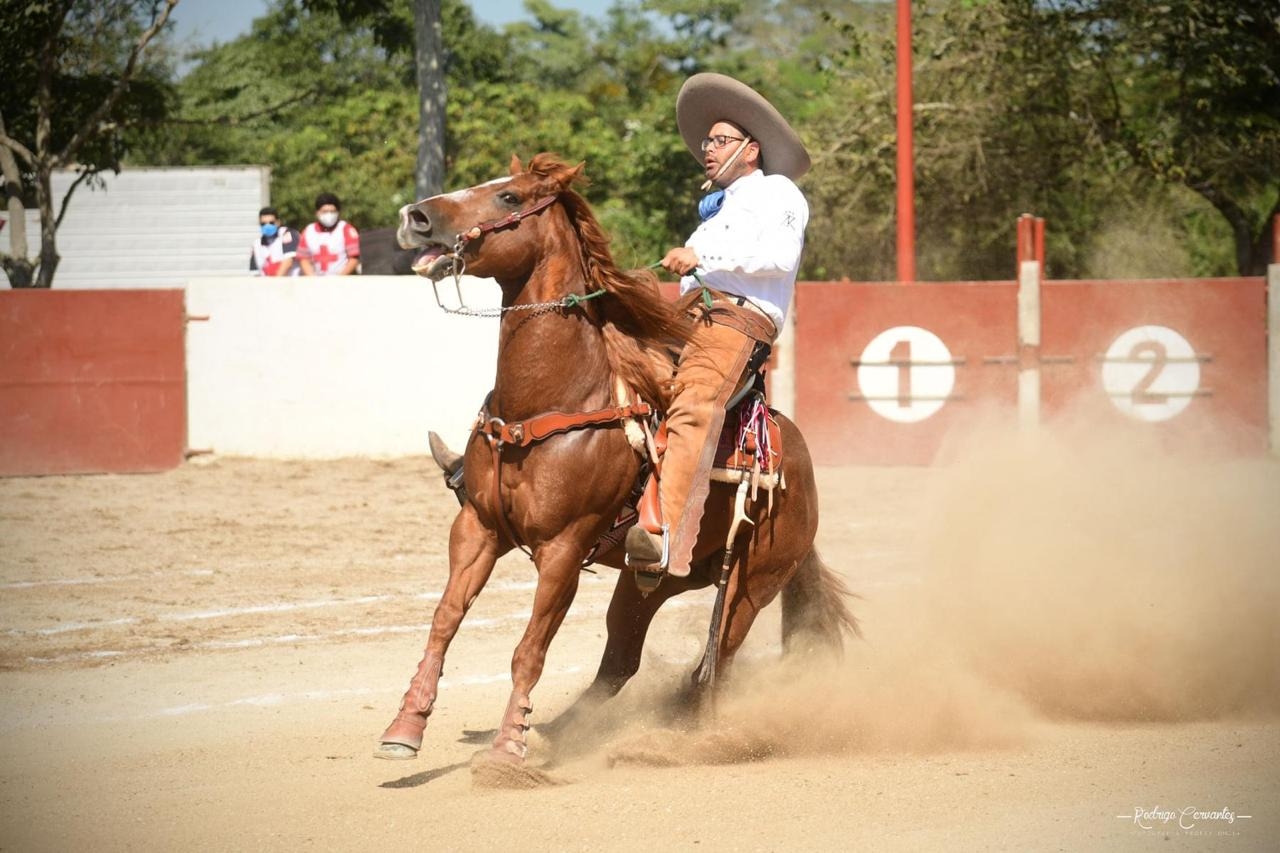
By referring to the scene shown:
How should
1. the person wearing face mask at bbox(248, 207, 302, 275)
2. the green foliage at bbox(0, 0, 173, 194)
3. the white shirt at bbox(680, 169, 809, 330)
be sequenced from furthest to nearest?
1. the green foliage at bbox(0, 0, 173, 194)
2. the person wearing face mask at bbox(248, 207, 302, 275)
3. the white shirt at bbox(680, 169, 809, 330)

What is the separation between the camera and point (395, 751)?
498 cm

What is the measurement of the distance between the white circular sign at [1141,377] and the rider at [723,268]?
9667 mm

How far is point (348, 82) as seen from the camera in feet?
117

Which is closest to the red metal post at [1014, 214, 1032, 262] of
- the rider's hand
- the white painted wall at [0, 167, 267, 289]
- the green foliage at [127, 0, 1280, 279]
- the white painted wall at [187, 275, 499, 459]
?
the green foliage at [127, 0, 1280, 279]

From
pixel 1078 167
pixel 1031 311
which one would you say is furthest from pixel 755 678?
pixel 1078 167

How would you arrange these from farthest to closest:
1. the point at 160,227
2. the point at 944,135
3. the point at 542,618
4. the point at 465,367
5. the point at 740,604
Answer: the point at 160,227, the point at 944,135, the point at 465,367, the point at 740,604, the point at 542,618

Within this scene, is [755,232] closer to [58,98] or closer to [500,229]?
[500,229]

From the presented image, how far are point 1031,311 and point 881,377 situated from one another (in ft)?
5.30

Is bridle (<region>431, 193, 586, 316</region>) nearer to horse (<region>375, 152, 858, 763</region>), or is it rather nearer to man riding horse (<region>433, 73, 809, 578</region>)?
horse (<region>375, 152, 858, 763</region>)

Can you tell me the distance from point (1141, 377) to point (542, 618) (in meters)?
10.9

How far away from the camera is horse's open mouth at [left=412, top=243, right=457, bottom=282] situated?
492cm

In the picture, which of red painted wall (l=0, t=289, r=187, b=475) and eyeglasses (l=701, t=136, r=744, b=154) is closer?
eyeglasses (l=701, t=136, r=744, b=154)

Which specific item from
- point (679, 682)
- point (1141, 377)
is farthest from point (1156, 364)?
point (679, 682)

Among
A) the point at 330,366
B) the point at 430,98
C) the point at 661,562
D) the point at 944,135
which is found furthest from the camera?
the point at 944,135
